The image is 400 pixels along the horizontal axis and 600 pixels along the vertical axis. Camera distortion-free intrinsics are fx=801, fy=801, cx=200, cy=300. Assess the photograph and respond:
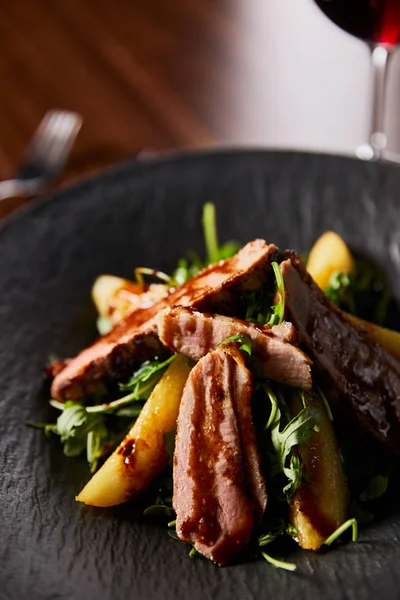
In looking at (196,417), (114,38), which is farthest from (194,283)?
(114,38)

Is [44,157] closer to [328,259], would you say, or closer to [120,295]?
[120,295]

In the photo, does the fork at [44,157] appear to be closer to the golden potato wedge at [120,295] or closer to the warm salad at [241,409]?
the golden potato wedge at [120,295]

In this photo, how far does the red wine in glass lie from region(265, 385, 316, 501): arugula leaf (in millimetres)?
1199

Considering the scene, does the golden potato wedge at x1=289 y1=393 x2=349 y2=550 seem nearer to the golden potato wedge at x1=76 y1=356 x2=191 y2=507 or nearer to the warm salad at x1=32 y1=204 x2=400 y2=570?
the warm salad at x1=32 y1=204 x2=400 y2=570

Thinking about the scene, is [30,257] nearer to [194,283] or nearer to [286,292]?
[194,283]

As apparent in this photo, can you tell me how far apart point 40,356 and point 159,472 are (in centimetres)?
62

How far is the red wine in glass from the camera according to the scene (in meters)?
2.33

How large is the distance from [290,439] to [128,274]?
112 centimetres

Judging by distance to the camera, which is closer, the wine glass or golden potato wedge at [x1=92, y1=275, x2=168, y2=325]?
the wine glass

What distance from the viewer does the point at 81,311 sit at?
2701mm

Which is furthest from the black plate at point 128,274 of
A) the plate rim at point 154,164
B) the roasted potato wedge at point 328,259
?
the roasted potato wedge at point 328,259

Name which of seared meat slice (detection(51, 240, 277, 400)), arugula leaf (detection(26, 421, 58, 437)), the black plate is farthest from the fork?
arugula leaf (detection(26, 421, 58, 437))

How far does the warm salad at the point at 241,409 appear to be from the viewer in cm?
189

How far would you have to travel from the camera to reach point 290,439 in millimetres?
1938
